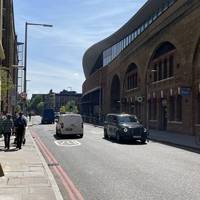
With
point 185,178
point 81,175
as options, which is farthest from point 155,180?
point 81,175

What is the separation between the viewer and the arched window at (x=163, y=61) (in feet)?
140

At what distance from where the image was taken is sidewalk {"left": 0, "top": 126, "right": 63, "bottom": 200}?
985cm

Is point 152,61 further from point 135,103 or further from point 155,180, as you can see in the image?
point 155,180

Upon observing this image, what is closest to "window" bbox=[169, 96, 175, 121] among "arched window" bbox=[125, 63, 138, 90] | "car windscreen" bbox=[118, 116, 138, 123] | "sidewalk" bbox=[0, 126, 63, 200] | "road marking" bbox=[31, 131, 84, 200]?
"car windscreen" bbox=[118, 116, 138, 123]

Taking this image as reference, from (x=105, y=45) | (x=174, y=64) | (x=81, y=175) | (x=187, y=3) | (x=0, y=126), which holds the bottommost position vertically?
(x=81, y=175)

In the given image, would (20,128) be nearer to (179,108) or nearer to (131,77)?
(179,108)

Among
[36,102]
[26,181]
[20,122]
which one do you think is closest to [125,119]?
[20,122]

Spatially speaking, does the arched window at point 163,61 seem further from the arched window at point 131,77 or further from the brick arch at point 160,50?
the arched window at point 131,77

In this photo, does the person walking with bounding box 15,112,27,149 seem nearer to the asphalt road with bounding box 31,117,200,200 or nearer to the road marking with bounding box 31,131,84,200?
the asphalt road with bounding box 31,117,200,200

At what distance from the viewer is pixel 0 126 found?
70.6ft

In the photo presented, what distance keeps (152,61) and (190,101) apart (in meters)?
13.7

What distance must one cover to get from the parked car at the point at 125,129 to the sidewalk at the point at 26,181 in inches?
452

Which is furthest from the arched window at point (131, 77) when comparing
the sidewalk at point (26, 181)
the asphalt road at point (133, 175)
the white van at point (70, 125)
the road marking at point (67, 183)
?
the sidewalk at point (26, 181)

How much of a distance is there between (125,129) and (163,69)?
1782cm
